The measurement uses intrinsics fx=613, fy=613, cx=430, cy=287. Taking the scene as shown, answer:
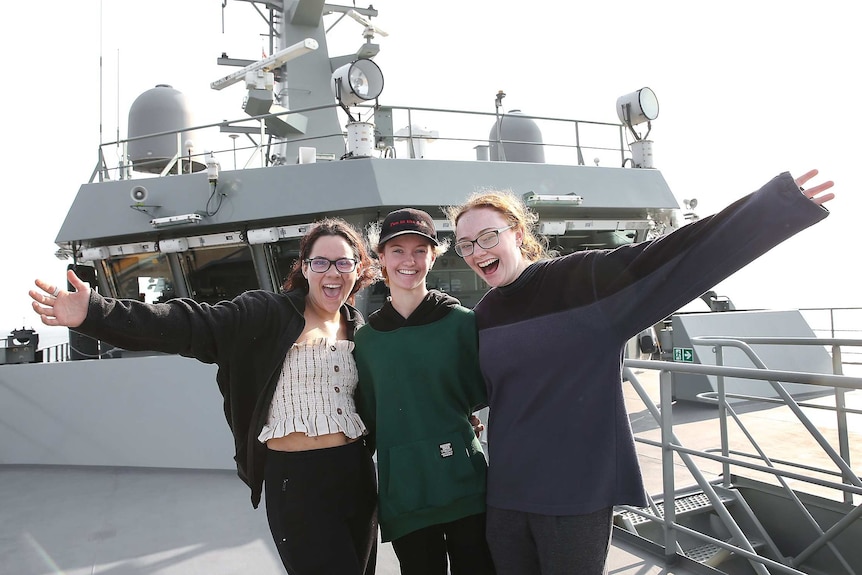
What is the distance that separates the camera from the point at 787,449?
5.52 m

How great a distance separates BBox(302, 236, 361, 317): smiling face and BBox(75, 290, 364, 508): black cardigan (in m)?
0.09

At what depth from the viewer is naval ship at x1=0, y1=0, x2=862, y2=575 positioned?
4.00 meters

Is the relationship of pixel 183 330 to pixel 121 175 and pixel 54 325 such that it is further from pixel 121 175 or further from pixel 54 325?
pixel 121 175

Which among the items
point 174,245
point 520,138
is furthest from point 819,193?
point 520,138

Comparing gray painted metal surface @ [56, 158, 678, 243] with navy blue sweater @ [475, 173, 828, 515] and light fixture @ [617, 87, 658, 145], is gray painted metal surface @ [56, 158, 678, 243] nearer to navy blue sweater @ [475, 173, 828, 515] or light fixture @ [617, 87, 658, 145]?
light fixture @ [617, 87, 658, 145]

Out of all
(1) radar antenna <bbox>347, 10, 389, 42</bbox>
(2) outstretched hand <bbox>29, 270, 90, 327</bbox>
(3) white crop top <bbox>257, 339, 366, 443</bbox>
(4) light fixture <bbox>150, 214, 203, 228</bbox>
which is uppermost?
(1) radar antenna <bbox>347, 10, 389, 42</bbox>

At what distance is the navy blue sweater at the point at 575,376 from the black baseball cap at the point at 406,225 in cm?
39

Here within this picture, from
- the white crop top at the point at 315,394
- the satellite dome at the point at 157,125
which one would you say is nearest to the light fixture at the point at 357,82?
the satellite dome at the point at 157,125

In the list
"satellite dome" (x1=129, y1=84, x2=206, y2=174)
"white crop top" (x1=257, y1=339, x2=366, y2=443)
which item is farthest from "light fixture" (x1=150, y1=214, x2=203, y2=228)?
"white crop top" (x1=257, y1=339, x2=366, y2=443)

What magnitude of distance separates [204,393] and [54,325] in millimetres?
4142

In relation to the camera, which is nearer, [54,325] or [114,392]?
[54,325]

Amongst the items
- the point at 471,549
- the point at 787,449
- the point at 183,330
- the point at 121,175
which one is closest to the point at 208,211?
the point at 121,175

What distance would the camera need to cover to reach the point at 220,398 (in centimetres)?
566

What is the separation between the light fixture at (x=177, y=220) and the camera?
6.49m
